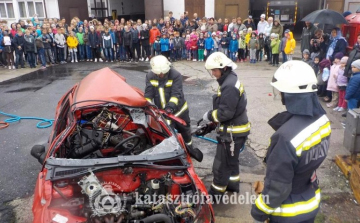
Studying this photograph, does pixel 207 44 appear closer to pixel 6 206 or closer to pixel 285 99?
pixel 6 206

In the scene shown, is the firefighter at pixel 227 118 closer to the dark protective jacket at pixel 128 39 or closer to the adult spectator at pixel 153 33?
the adult spectator at pixel 153 33

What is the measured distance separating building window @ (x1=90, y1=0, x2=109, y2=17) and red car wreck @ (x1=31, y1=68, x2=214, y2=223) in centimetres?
1909

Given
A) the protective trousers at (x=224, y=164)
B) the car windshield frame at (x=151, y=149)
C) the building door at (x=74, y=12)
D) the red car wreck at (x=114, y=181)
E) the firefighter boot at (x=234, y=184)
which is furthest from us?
the building door at (x=74, y=12)

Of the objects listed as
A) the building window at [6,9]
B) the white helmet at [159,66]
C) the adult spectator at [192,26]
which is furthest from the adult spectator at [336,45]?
the building window at [6,9]

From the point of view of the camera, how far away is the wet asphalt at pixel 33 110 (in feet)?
15.8

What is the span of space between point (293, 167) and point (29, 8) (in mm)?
21844

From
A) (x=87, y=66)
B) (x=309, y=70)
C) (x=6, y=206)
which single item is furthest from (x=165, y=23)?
(x=309, y=70)

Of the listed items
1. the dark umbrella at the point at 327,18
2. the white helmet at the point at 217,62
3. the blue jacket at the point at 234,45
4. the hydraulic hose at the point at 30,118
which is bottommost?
the hydraulic hose at the point at 30,118

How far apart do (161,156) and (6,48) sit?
12.0 meters

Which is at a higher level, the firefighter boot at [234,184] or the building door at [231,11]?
the building door at [231,11]

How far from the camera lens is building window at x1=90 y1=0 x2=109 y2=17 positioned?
21359mm

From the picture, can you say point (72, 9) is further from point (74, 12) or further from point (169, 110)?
point (169, 110)

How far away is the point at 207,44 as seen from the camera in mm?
13555

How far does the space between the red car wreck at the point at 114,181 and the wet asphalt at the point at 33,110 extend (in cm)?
137
